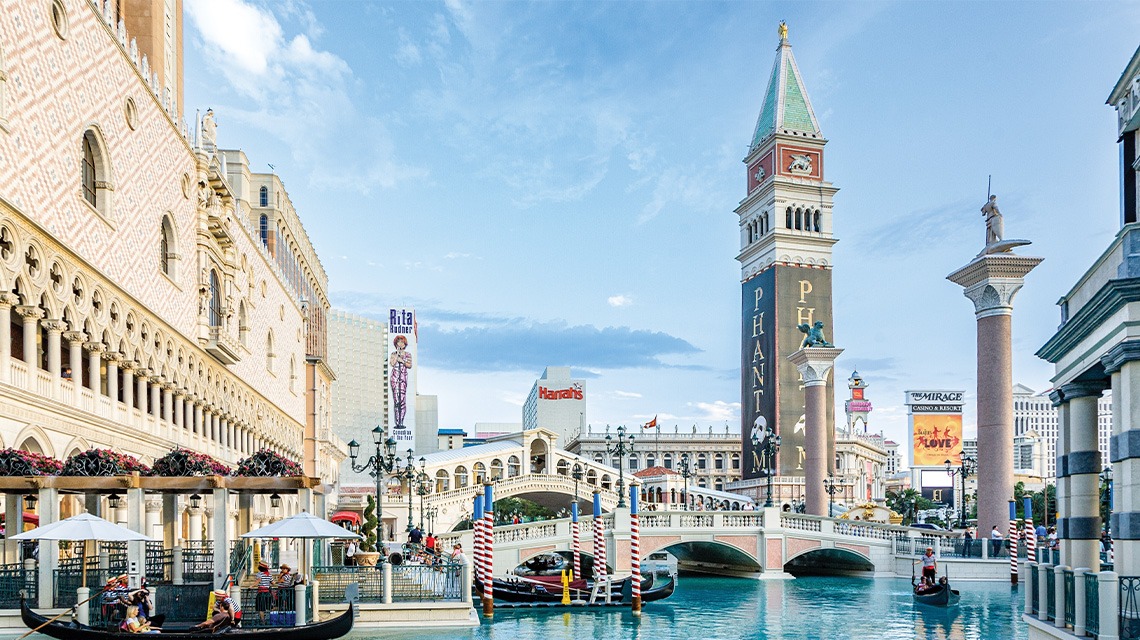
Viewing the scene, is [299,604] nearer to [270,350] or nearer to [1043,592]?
[1043,592]

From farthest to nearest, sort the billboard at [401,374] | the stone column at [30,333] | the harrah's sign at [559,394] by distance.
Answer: the harrah's sign at [559,394]
the billboard at [401,374]
the stone column at [30,333]

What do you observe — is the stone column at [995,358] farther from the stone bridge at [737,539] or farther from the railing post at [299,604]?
the railing post at [299,604]

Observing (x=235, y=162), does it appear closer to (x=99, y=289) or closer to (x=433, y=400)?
(x=99, y=289)

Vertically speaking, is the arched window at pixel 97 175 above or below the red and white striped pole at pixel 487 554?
above

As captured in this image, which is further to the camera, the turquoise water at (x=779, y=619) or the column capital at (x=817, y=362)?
the column capital at (x=817, y=362)

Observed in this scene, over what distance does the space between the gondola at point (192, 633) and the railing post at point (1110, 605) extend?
12.3m

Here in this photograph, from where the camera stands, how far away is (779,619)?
30625mm

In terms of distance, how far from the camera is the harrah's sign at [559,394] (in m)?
152

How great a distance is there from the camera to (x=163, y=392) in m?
32.5

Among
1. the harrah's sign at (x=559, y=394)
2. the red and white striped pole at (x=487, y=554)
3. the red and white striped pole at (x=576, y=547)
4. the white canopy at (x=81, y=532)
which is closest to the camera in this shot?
the white canopy at (x=81, y=532)

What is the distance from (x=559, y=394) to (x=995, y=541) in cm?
11435

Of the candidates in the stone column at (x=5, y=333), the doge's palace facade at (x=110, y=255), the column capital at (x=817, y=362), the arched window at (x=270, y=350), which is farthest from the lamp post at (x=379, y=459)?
the column capital at (x=817, y=362)

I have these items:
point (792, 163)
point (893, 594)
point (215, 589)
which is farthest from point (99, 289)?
point (792, 163)

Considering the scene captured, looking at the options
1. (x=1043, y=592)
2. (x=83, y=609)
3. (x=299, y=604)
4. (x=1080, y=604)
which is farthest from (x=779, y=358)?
(x=1080, y=604)
